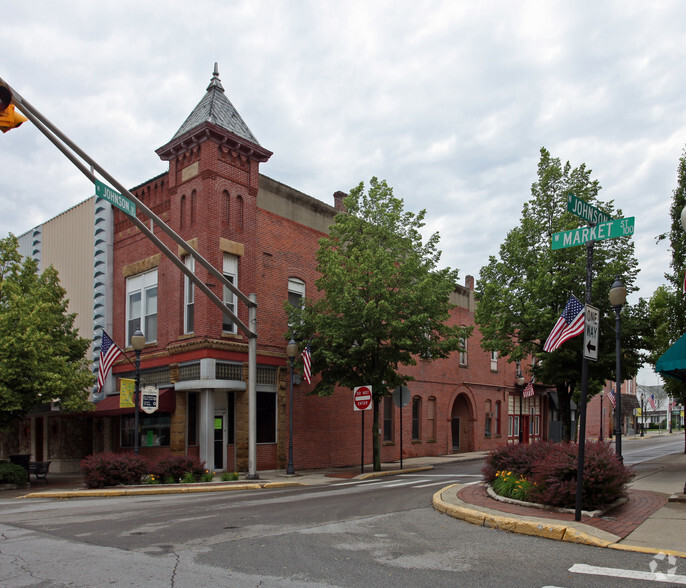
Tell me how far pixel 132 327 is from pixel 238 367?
18.9ft

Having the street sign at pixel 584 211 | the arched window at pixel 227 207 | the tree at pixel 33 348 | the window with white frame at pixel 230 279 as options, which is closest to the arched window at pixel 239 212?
the arched window at pixel 227 207

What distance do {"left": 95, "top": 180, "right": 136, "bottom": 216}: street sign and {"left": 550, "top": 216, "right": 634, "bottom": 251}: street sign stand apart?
8814mm

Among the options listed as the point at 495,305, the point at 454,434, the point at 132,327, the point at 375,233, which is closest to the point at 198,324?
the point at 132,327

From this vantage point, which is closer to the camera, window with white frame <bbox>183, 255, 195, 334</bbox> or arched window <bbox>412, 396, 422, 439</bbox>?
window with white frame <bbox>183, 255, 195, 334</bbox>

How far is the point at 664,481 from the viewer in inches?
596

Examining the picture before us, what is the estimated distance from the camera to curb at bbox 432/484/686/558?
789cm

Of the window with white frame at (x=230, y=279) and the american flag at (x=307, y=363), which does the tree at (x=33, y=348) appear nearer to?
the window with white frame at (x=230, y=279)

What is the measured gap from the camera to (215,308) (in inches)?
858

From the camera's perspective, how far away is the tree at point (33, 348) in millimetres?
19688

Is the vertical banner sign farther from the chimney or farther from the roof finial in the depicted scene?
the chimney

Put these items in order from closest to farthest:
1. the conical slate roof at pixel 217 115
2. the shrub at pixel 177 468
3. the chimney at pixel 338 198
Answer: the shrub at pixel 177 468 → the conical slate roof at pixel 217 115 → the chimney at pixel 338 198

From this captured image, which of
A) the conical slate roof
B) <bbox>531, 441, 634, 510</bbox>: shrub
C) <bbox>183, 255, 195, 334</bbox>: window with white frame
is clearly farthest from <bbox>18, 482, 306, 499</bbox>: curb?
the conical slate roof

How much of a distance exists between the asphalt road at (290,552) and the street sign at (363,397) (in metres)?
8.30

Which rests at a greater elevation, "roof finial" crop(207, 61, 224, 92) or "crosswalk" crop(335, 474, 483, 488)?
"roof finial" crop(207, 61, 224, 92)
